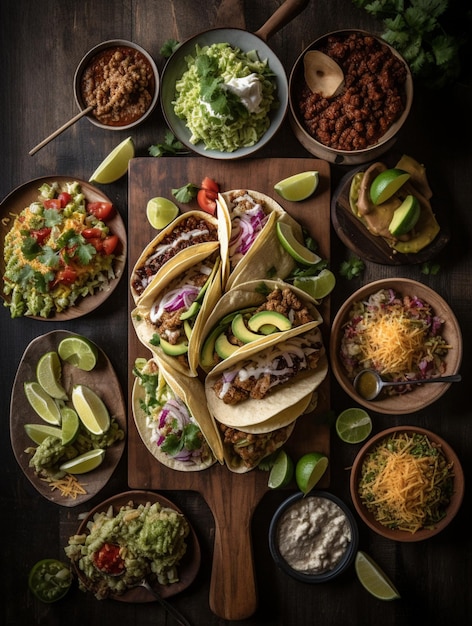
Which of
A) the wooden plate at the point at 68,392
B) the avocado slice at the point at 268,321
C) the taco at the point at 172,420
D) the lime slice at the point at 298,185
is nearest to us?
the avocado slice at the point at 268,321

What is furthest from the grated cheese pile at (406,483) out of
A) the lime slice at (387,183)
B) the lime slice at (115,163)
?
the lime slice at (115,163)

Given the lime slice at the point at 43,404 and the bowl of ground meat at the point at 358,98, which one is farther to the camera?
the lime slice at the point at 43,404

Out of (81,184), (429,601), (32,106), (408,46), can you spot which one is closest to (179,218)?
(81,184)

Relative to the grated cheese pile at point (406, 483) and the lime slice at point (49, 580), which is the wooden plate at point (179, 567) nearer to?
the lime slice at point (49, 580)

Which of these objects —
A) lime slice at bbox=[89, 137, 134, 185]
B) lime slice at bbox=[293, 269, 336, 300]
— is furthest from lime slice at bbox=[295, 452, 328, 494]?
lime slice at bbox=[89, 137, 134, 185]

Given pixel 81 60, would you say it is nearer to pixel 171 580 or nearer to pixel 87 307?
pixel 87 307

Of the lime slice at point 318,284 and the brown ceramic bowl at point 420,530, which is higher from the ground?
the lime slice at point 318,284
